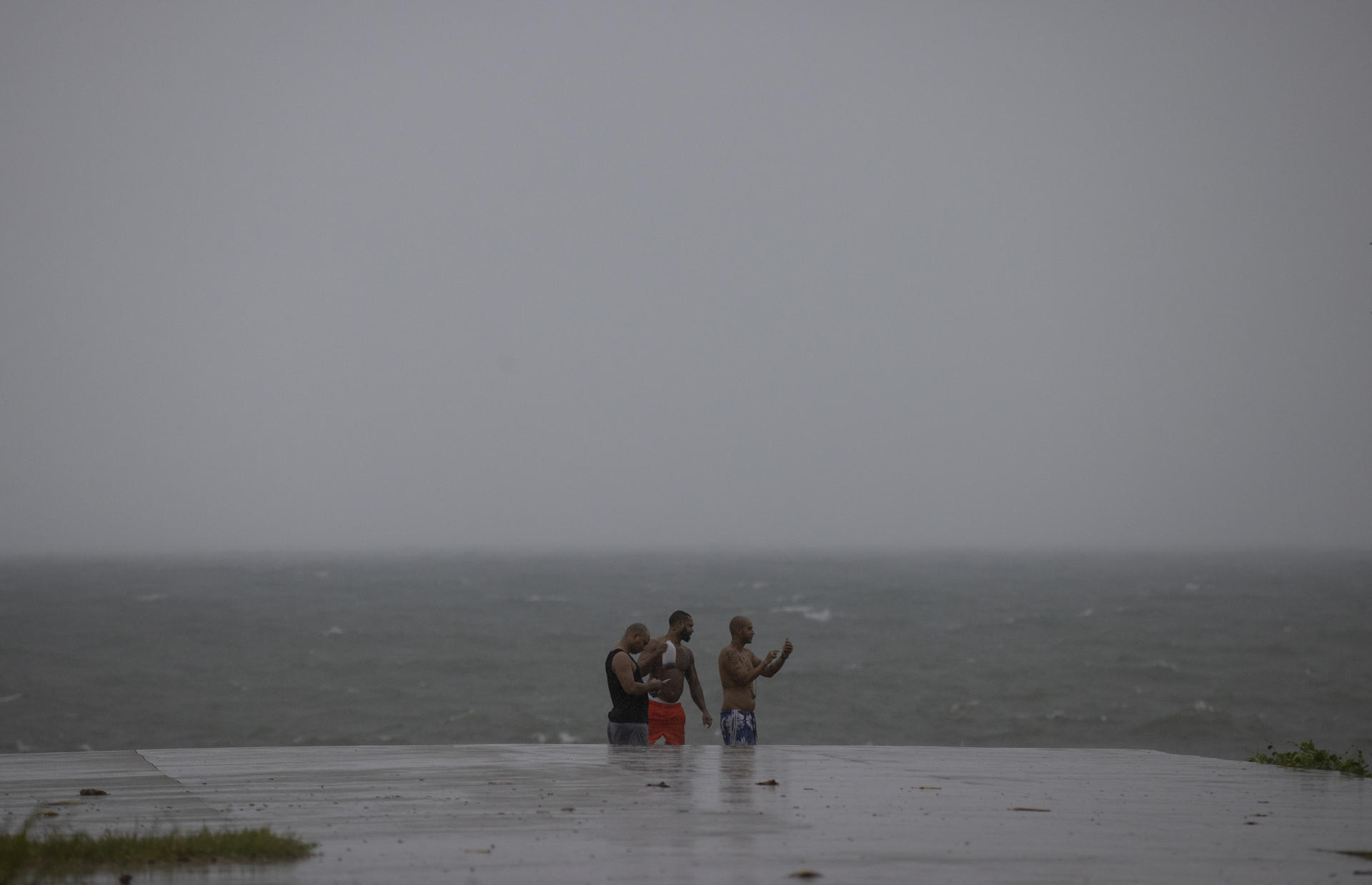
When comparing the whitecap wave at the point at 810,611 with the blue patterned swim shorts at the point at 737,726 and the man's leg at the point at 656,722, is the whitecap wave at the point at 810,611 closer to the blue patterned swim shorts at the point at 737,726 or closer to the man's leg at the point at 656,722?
the blue patterned swim shorts at the point at 737,726

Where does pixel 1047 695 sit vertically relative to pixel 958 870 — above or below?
below

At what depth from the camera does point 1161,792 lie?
11023 mm

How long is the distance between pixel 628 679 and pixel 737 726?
1.71 meters

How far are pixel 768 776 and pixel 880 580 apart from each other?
102 m

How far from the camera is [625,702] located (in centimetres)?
1412

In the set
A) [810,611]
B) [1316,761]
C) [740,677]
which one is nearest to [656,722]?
[740,677]

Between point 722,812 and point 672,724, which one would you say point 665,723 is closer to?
point 672,724

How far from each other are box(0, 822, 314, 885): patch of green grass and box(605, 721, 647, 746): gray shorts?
708 cm

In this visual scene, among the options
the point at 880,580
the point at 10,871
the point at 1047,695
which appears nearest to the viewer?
the point at 10,871

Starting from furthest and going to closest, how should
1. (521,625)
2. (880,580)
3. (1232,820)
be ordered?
1. (880,580)
2. (521,625)
3. (1232,820)

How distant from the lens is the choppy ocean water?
45.3 metres

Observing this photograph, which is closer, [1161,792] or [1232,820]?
[1232,820]

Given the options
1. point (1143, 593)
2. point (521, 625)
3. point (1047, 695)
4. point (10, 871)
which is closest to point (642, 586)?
point (521, 625)

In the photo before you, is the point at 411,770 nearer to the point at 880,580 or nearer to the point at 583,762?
the point at 583,762
